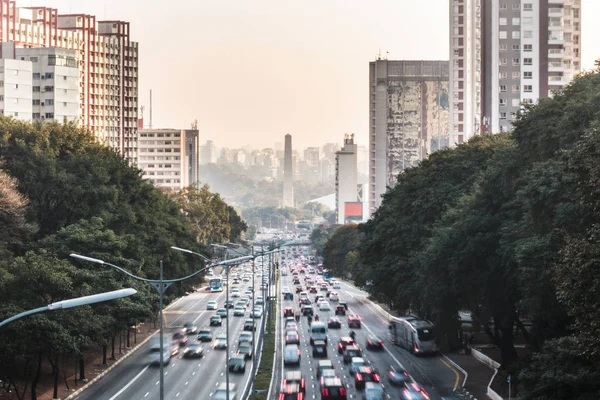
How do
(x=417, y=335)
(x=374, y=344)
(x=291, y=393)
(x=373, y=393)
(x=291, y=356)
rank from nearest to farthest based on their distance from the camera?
(x=373, y=393)
(x=291, y=393)
(x=291, y=356)
(x=417, y=335)
(x=374, y=344)

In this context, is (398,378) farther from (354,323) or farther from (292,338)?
(354,323)

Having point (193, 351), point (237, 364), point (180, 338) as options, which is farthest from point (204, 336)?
point (237, 364)

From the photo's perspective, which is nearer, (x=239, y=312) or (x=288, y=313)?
(x=288, y=313)

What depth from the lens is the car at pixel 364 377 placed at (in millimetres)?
52719

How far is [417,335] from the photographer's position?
66.0m

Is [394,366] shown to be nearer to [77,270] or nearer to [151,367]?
[151,367]

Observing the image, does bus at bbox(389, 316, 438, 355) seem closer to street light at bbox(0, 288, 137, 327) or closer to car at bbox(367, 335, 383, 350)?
car at bbox(367, 335, 383, 350)

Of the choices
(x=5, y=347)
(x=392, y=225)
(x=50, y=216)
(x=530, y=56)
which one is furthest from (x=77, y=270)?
(x=530, y=56)

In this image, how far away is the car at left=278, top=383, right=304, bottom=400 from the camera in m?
45.8

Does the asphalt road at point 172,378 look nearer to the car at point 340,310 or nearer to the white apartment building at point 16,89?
the car at point 340,310

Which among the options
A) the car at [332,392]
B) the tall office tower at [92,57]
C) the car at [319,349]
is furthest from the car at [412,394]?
the tall office tower at [92,57]

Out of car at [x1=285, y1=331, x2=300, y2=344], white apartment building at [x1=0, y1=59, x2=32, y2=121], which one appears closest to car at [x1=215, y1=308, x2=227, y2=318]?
car at [x1=285, y1=331, x2=300, y2=344]

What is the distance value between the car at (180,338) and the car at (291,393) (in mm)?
26076

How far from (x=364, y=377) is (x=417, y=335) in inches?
516
